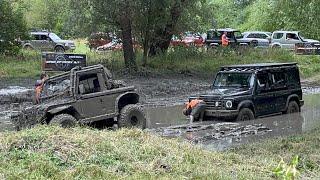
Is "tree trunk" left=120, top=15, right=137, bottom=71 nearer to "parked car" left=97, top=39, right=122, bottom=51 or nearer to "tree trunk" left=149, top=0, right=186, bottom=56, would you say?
"parked car" left=97, top=39, right=122, bottom=51

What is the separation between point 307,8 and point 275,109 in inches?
420

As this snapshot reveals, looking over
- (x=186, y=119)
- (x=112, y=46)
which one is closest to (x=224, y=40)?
(x=112, y=46)

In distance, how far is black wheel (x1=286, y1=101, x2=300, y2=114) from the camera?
760 inches

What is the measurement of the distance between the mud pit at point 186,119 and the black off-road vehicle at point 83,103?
3.53ft

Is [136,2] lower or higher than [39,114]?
higher

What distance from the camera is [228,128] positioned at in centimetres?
1574

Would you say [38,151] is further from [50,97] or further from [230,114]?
[230,114]

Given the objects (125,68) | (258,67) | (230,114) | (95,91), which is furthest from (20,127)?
(125,68)

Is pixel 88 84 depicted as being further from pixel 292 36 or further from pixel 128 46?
pixel 292 36

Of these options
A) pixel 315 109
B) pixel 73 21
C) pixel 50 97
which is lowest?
pixel 315 109

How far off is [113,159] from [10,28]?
26345 mm

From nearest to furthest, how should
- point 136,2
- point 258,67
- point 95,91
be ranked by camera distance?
point 95,91 → point 258,67 → point 136,2

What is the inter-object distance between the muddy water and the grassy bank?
11.0m

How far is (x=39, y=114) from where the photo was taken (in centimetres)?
1420
